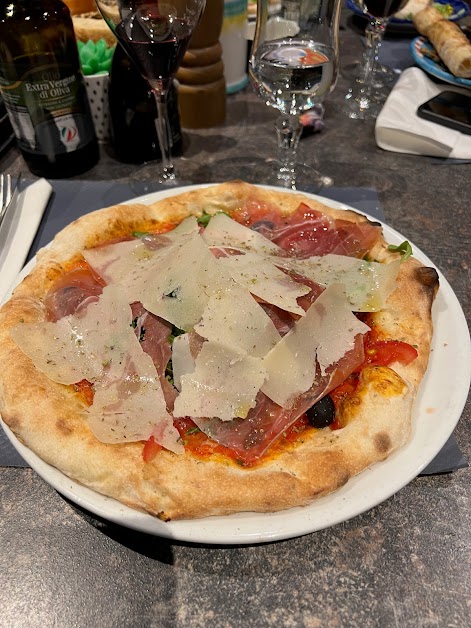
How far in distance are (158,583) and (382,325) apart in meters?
0.87

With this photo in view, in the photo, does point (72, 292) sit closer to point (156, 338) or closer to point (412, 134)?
point (156, 338)

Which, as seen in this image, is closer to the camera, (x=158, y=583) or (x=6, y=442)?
(x=158, y=583)

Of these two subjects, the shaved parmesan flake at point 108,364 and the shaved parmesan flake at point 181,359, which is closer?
the shaved parmesan flake at point 108,364

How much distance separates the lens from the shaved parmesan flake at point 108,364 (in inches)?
46.1

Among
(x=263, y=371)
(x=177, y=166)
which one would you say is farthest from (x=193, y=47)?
(x=263, y=371)

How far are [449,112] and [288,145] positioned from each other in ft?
3.01

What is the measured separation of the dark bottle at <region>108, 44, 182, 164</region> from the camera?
2.30 meters

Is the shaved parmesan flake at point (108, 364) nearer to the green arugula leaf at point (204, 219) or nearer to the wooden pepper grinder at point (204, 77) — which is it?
the green arugula leaf at point (204, 219)

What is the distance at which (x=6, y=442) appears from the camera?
1.36 meters

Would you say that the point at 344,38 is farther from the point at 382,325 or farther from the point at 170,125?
the point at 382,325

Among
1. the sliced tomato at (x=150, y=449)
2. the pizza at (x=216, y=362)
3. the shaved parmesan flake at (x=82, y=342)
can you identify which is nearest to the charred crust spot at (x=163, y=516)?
the pizza at (x=216, y=362)

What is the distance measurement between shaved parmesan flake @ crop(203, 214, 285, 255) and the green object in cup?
1.29 m

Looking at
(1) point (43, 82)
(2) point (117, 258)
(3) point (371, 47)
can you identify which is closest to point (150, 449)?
(2) point (117, 258)

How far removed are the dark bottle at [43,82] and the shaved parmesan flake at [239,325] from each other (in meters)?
1.33
